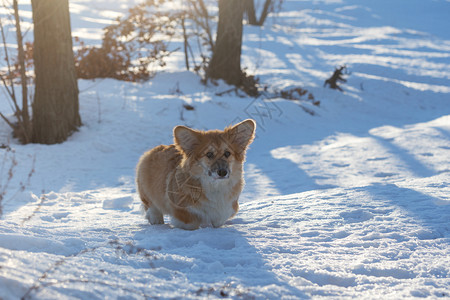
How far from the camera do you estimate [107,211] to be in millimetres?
6070

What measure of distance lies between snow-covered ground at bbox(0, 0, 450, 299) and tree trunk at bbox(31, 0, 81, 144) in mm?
401

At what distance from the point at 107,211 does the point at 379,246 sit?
3.72 metres

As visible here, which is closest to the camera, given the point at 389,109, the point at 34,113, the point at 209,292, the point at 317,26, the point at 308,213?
the point at 209,292

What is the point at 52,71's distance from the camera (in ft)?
28.8

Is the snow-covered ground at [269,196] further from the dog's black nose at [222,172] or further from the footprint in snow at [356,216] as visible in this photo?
the dog's black nose at [222,172]

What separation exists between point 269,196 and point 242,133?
235cm

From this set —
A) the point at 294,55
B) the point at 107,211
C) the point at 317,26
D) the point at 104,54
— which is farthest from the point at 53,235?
the point at 317,26

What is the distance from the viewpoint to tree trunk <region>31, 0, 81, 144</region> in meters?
8.63

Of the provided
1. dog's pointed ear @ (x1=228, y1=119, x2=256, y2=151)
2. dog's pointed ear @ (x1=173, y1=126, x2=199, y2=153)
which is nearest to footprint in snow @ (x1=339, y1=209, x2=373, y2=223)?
dog's pointed ear @ (x1=228, y1=119, x2=256, y2=151)

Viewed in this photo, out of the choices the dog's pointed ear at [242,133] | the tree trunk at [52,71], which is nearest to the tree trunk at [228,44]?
the tree trunk at [52,71]

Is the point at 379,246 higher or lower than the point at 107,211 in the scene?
higher

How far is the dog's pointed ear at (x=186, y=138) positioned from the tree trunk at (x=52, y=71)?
5.33m

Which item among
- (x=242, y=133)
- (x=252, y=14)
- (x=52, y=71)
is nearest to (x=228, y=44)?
(x=52, y=71)

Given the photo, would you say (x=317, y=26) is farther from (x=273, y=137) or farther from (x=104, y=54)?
(x=273, y=137)
